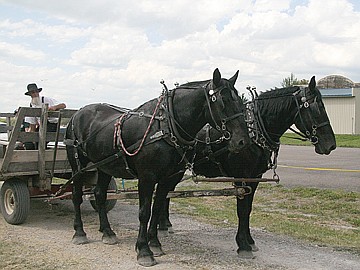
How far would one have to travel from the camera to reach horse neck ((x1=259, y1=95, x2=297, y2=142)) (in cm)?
634

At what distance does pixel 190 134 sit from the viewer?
5910mm

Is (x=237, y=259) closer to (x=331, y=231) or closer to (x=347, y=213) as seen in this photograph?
(x=331, y=231)

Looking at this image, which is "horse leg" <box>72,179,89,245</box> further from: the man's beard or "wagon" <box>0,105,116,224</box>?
the man's beard

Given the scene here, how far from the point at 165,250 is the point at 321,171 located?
9.79 meters

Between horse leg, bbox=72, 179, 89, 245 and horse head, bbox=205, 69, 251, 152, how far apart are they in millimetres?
2799

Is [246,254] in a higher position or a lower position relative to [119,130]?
lower

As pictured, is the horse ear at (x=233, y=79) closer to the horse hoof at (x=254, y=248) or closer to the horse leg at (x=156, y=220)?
the horse leg at (x=156, y=220)

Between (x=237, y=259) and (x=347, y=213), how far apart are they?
406 centimetres

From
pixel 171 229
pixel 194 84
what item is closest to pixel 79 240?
pixel 171 229

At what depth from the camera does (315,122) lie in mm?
6121

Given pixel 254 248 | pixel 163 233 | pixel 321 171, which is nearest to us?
pixel 254 248

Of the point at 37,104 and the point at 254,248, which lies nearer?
the point at 254,248

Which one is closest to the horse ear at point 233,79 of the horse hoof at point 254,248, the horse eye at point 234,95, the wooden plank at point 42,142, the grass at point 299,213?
Answer: the horse eye at point 234,95

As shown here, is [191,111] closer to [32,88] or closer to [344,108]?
[32,88]
